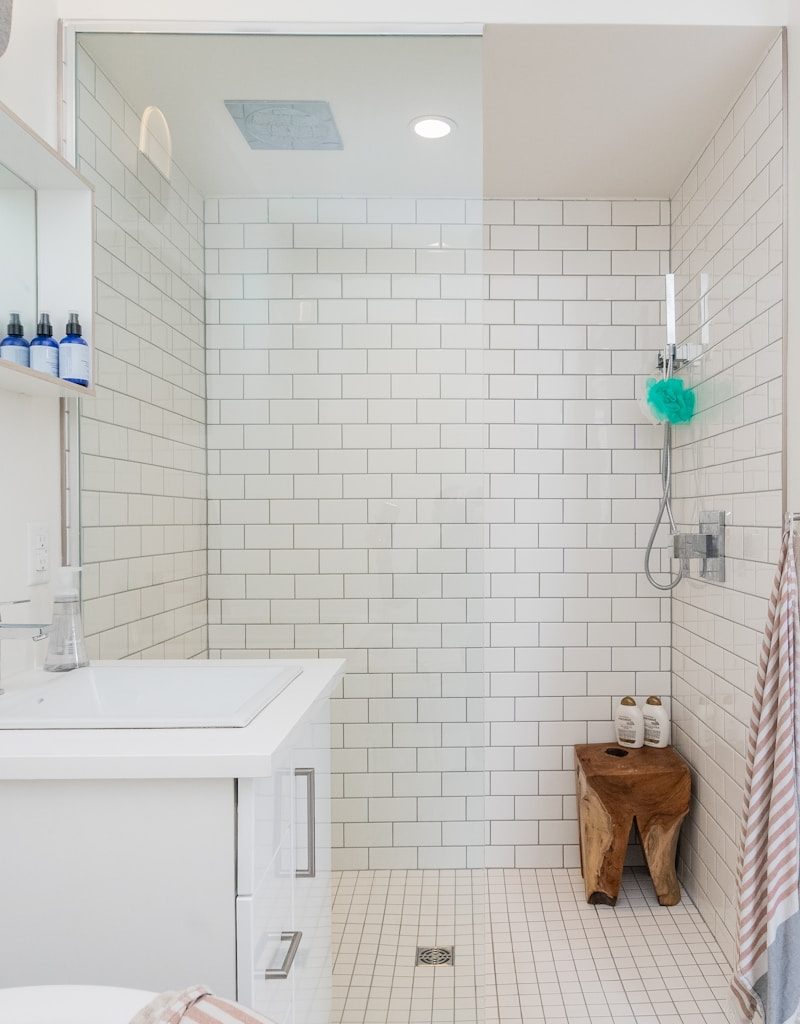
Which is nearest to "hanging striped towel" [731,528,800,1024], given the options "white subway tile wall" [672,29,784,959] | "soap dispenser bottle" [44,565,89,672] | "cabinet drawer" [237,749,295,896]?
"white subway tile wall" [672,29,784,959]

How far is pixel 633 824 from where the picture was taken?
282 cm

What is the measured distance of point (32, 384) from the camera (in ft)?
5.58

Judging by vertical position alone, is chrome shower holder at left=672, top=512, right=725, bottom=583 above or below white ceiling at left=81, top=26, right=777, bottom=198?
below

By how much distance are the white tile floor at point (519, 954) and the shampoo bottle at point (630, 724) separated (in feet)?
1.72

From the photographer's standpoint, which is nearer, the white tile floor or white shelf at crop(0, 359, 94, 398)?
white shelf at crop(0, 359, 94, 398)

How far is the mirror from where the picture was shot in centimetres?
174

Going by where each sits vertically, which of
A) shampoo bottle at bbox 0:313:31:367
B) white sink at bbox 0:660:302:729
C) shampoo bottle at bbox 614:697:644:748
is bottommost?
shampoo bottle at bbox 614:697:644:748

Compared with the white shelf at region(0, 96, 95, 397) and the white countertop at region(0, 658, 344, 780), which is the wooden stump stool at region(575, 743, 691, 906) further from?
the white shelf at region(0, 96, 95, 397)

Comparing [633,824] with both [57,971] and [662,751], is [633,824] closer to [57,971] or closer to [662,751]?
[662,751]

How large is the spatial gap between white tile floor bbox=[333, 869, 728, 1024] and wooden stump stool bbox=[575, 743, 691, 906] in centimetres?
9

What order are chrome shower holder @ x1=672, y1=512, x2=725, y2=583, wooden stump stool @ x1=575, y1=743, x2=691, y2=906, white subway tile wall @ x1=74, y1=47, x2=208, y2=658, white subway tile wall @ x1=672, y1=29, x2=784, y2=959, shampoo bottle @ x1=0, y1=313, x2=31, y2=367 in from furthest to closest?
1. wooden stump stool @ x1=575, y1=743, x2=691, y2=906
2. chrome shower holder @ x1=672, y1=512, x2=725, y2=583
3. white subway tile wall @ x1=672, y1=29, x2=784, y2=959
4. white subway tile wall @ x1=74, y1=47, x2=208, y2=658
5. shampoo bottle @ x1=0, y1=313, x2=31, y2=367

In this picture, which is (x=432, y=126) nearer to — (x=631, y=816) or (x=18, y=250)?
(x=18, y=250)

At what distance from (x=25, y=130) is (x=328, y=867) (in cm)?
172

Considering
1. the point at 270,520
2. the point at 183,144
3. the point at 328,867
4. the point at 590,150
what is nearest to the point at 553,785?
the point at 328,867
